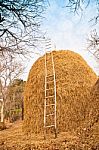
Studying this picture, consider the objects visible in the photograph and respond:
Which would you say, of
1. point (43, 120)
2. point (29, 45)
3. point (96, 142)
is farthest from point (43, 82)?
point (29, 45)

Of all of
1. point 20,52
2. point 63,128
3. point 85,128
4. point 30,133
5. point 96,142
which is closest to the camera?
point 20,52

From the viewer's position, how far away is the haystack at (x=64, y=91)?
12703mm

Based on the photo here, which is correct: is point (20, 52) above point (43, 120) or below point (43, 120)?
above

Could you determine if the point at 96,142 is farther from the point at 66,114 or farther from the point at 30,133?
the point at 30,133

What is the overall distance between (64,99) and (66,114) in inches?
26.9

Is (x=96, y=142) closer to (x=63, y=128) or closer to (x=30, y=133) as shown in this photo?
(x=63, y=128)

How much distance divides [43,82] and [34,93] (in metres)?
0.77

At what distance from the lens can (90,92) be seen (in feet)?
42.4

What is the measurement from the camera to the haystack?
41.7 feet

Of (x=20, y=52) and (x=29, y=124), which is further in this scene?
(x=29, y=124)

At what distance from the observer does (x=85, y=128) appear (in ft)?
34.6

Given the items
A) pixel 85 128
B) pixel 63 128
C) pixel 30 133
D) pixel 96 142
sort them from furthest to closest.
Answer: pixel 30 133
pixel 63 128
pixel 85 128
pixel 96 142

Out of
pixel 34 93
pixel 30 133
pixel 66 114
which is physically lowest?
pixel 30 133

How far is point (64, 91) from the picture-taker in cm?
1309
